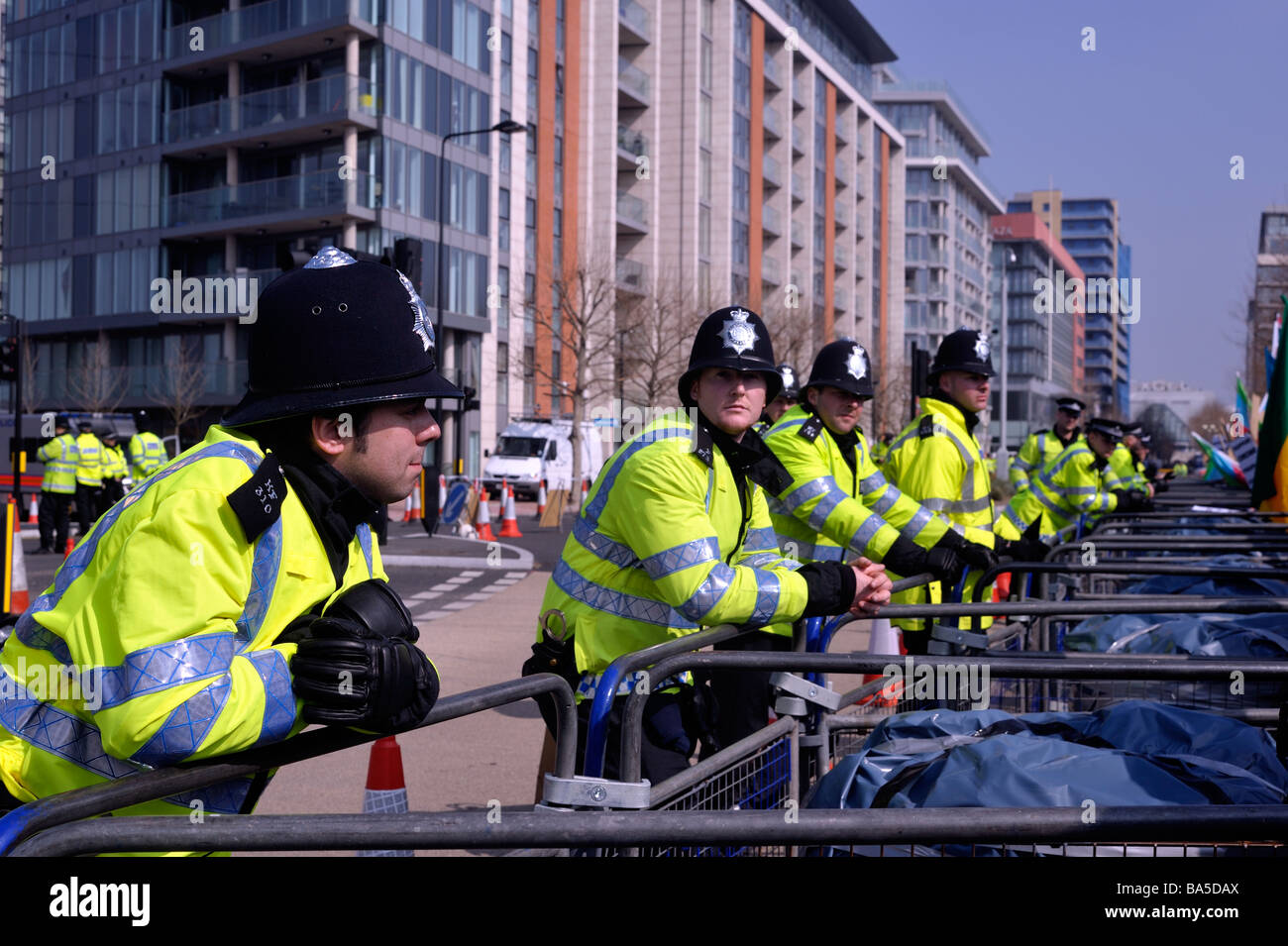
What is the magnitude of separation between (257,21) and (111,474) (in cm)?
2708

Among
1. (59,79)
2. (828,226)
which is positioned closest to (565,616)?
(59,79)

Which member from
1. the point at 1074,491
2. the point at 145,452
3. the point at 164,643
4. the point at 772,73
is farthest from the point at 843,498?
the point at 772,73

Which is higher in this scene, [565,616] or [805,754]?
[565,616]

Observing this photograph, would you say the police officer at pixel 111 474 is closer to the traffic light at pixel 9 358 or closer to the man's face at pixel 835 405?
the traffic light at pixel 9 358

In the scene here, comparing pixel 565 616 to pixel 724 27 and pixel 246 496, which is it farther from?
pixel 724 27

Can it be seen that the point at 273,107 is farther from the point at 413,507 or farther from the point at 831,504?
the point at 831,504

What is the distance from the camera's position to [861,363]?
604 centimetres

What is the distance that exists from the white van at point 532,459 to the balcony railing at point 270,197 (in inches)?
360

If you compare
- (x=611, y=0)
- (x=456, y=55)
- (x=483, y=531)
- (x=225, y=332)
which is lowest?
(x=483, y=531)

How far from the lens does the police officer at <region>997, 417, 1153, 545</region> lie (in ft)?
37.1

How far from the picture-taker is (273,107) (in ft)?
144

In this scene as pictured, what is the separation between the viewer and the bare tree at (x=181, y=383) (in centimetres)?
4525

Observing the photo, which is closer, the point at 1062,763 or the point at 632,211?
the point at 1062,763

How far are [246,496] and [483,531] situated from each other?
70.9 ft
